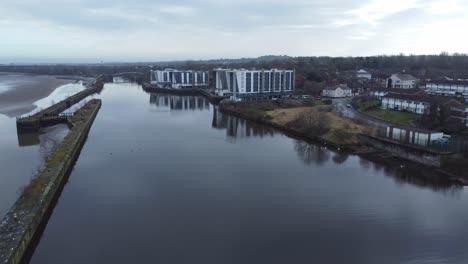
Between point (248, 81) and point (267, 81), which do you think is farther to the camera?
point (267, 81)

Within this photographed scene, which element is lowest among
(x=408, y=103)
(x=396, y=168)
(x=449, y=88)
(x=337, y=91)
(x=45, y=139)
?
(x=396, y=168)

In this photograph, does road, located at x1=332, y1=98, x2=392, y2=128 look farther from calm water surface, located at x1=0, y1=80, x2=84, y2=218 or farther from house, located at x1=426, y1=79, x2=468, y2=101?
calm water surface, located at x1=0, y1=80, x2=84, y2=218

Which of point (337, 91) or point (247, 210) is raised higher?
point (337, 91)

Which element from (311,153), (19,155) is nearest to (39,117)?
(19,155)

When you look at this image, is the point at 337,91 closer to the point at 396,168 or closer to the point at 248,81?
the point at 248,81

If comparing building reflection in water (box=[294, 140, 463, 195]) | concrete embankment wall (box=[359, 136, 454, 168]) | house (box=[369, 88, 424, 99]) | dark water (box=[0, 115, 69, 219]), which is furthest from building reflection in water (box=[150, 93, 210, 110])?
concrete embankment wall (box=[359, 136, 454, 168])

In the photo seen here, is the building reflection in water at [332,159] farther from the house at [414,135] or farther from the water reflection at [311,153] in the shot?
the house at [414,135]
